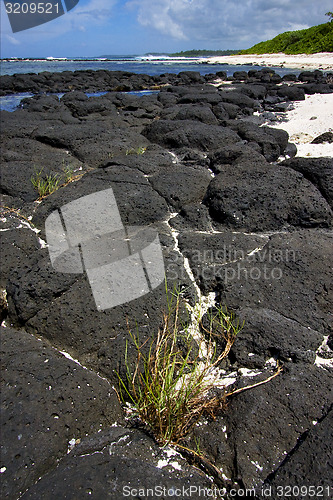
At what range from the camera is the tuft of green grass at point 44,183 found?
422cm

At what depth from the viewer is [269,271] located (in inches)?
106

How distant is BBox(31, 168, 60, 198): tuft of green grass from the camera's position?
13.8 ft

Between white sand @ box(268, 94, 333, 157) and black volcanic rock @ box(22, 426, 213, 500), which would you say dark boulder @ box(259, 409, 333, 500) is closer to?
black volcanic rock @ box(22, 426, 213, 500)

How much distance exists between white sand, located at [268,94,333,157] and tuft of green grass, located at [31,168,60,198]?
4.11 m

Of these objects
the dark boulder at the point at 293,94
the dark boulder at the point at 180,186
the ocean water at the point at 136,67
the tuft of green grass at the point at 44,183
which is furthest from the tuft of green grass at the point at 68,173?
the ocean water at the point at 136,67

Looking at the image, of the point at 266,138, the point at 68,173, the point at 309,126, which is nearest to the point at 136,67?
the point at 309,126

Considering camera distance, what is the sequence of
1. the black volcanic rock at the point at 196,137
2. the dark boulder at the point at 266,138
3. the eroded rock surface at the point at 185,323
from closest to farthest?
1. the eroded rock surface at the point at 185,323
2. the dark boulder at the point at 266,138
3. the black volcanic rock at the point at 196,137

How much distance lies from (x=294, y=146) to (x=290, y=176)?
295 centimetres

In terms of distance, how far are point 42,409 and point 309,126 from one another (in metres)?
8.26

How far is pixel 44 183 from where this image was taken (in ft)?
14.2

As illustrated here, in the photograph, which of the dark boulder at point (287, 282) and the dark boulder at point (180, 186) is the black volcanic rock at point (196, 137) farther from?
the dark boulder at point (287, 282)

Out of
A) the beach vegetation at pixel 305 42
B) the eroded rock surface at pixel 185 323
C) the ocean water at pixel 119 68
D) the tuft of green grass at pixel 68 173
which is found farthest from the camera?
the beach vegetation at pixel 305 42

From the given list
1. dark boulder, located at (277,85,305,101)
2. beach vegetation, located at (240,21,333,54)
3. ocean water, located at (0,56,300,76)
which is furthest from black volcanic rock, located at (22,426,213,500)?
beach vegetation, located at (240,21,333,54)

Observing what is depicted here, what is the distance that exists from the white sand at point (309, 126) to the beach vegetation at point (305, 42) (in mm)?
34860
